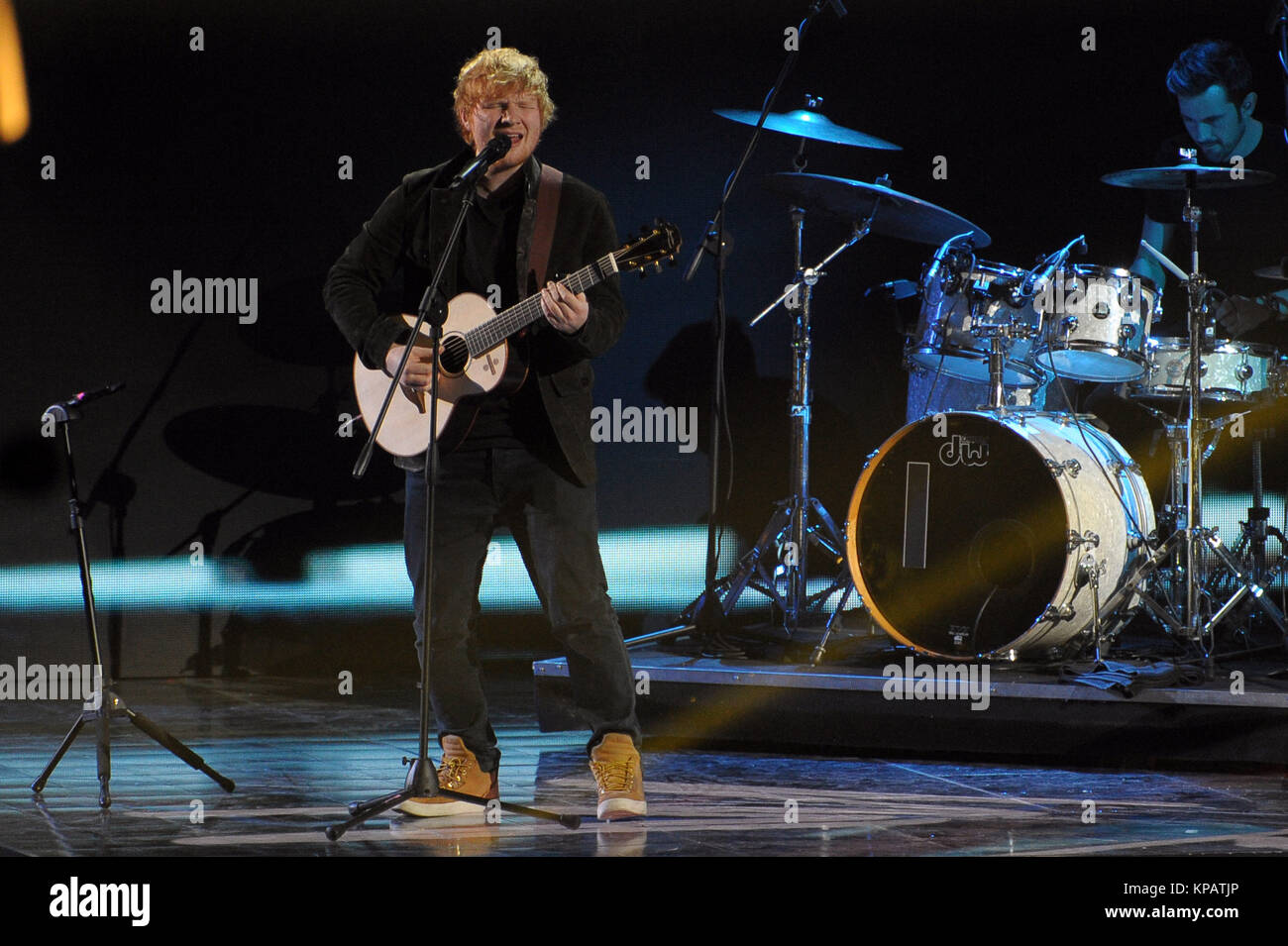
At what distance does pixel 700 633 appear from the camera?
5.14 meters

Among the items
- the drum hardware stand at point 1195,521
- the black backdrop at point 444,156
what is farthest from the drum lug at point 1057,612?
the black backdrop at point 444,156

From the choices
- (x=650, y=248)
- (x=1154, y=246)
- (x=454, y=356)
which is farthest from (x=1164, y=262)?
(x=454, y=356)

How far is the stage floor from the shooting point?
321 centimetres

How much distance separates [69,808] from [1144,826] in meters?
2.71

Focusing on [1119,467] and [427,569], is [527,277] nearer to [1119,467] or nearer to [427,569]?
[427,569]

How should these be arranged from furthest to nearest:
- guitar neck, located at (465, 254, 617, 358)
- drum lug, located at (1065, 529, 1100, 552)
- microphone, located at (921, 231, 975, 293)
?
1. microphone, located at (921, 231, 975, 293)
2. drum lug, located at (1065, 529, 1100, 552)
3. guitar neck, located at (465, 254, 617, 358)

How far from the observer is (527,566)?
3496 millimetres

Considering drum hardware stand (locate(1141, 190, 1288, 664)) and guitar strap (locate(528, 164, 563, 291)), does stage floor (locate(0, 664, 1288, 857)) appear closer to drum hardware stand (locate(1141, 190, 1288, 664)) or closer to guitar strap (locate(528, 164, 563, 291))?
drum hardware stand (locate(1141, 190, 1288, 664))

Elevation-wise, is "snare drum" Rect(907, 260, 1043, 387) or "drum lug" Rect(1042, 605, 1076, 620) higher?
"snare drum" Rect(907, 260, 1043, 387)

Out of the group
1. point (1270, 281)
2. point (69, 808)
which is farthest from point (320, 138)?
point (1270, 281)

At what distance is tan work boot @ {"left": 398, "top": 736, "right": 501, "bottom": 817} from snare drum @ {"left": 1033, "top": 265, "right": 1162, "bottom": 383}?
2.51 metres

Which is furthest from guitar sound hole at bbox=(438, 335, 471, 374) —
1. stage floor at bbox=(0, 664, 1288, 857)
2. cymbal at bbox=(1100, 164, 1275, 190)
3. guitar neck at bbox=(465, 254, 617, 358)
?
cymbal at bbox=(1100, 164, 1275, 190)

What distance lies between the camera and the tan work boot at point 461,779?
3.47 m
